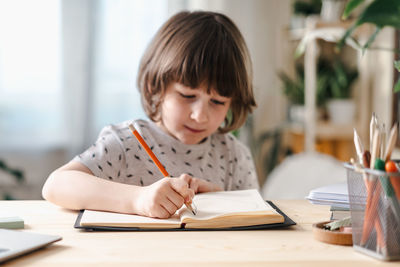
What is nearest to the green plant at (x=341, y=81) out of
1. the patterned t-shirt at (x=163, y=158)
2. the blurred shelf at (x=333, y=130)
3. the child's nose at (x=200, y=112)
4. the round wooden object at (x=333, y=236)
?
the blurred shelf at (x=333, y=130)

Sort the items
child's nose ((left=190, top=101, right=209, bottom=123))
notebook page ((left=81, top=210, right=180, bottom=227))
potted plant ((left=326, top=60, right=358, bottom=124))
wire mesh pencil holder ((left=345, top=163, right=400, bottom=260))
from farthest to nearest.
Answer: potted plant ((left=326, top=60, right=358, bottom=124)) → child's nose ((left=190, top=101, right=209, bottom=123)) → notebook page ((left=81, top=210, right=180, bottom=227)) → wire mesh pencil holder ((left=345, top=163, right=400, bottom=260))

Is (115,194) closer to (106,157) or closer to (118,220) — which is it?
(118,220)

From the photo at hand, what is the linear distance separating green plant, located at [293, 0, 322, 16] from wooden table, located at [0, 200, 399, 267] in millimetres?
2151

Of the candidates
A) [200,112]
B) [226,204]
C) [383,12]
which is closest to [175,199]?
[226,204]

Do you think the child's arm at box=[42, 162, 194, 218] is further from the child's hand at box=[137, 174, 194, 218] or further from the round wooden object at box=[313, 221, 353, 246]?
A: the round wooden object at box=[313, 221, 353, 246]

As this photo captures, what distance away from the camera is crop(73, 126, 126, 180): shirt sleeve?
1151 mm

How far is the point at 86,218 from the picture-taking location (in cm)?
85

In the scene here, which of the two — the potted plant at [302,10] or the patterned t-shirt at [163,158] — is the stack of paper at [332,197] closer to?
the patterned t-shirt at [163,158]

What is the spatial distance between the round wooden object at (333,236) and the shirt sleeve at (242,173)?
0.63 m

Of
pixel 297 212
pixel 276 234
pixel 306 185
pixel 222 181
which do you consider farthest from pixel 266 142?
pixel 276 234

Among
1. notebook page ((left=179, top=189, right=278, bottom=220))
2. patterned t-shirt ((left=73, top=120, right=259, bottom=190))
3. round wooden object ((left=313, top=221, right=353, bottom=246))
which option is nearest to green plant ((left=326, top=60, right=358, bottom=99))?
patterned t-shirt ((left=73, top=120, right=259, bottom=190))

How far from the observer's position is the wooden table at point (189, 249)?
0.66m

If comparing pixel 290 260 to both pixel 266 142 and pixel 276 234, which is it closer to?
pixel 276 234

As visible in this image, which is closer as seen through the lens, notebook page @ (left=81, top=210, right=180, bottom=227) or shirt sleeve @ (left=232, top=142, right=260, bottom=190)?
notebook page @ (left=81, top=210, right=180, bottom=227)
